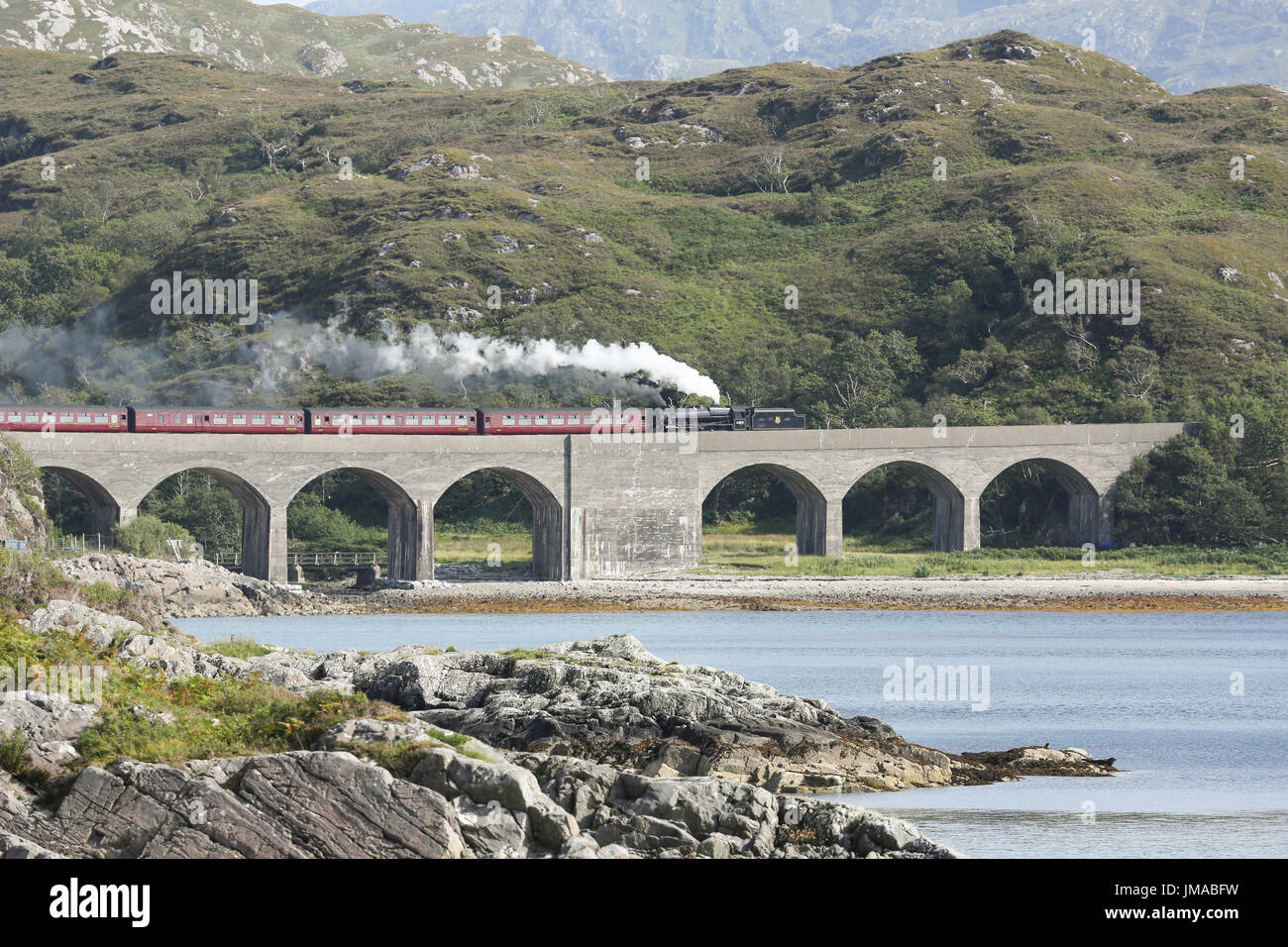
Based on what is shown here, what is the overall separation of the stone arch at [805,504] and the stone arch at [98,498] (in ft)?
74.5

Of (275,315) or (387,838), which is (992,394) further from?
(387,838)

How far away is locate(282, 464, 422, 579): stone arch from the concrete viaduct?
8 centimetres

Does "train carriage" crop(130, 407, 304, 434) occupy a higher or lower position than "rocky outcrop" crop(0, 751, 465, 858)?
higher

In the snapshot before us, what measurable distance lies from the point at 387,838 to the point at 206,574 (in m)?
40.3

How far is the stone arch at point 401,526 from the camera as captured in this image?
216ft

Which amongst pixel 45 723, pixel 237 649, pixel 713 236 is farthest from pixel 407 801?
pixel 713 236

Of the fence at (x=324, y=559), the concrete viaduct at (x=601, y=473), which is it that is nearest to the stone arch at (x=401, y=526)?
the concrete viaduct at (x=601, y=473)

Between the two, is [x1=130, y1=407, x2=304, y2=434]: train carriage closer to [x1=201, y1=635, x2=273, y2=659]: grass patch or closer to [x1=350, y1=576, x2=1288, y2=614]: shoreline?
[x1=350, y1=576, x2=1288, y2=614]: shoreline

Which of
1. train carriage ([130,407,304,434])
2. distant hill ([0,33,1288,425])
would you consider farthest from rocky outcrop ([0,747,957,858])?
distant hill ([0,33,1288,425])

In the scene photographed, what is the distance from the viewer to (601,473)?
222ft

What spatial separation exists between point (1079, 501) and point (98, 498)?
136 feet

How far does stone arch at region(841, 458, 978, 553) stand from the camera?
2864 inches

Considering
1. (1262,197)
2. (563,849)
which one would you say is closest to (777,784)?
(563,849)

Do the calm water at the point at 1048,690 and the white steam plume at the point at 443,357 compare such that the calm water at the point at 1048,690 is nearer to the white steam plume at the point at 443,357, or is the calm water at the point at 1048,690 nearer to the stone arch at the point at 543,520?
the stone arch at the point at 543,520
